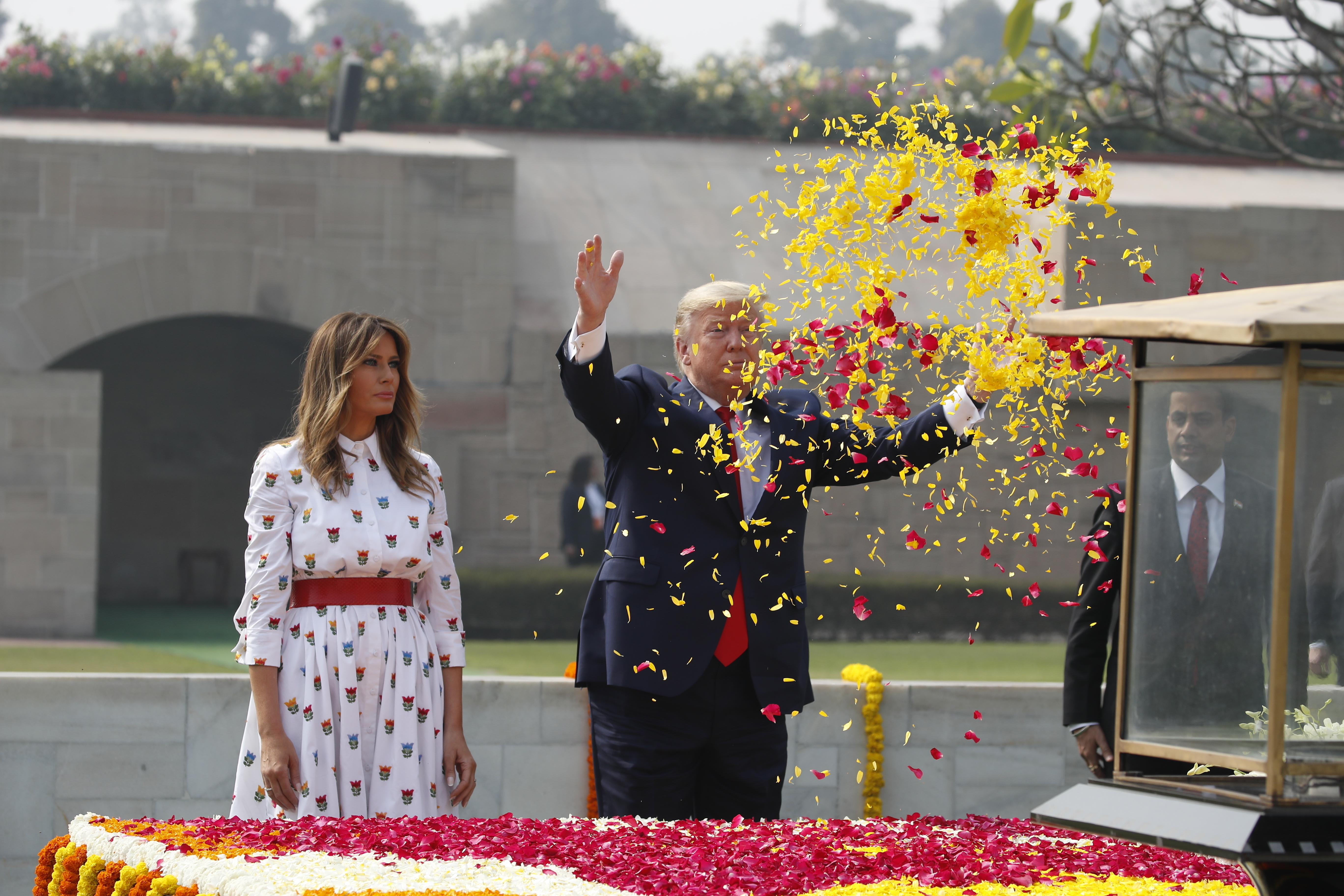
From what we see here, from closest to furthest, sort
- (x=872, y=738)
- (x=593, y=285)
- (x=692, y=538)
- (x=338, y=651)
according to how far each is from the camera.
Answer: (x=593, y=285), (x=338, y=651), (x=692, y=538), (x=872, y=738)

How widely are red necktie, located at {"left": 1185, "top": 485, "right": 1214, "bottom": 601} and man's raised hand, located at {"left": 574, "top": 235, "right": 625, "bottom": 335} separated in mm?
1511

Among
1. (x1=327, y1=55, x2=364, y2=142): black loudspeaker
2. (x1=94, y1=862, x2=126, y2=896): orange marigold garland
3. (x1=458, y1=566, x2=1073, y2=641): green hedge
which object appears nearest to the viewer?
(x1=94, y1=862, x2=126, y2=896): orange marigold garland

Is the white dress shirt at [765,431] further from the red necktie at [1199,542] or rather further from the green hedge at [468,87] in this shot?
the green hedge at [468,87]

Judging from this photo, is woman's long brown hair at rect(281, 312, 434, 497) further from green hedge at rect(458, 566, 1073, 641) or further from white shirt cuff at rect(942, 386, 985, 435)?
green hedge at rect(458, 566, 1073, 641)

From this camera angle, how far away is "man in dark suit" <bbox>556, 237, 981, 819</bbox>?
3.97 m

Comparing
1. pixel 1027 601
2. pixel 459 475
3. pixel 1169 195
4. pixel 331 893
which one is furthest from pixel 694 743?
pixel 1169 195

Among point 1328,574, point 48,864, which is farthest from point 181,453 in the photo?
point 1328,574

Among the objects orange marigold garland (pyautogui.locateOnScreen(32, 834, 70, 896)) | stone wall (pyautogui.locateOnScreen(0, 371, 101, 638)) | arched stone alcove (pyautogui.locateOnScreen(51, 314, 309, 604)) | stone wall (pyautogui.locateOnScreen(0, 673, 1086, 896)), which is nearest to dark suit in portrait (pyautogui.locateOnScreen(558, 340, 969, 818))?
stone wall (pyautogui.locateOnScreen(0, 673, 1086, 896))

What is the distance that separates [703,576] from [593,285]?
2.81 ft

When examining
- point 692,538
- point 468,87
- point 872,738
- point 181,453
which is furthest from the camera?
point 181,453

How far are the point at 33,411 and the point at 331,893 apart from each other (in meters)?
10.1

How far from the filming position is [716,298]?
4059 millimetres

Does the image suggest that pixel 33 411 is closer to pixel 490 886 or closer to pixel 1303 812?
pixel 490 886

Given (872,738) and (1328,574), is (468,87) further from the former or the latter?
(1328,574)
